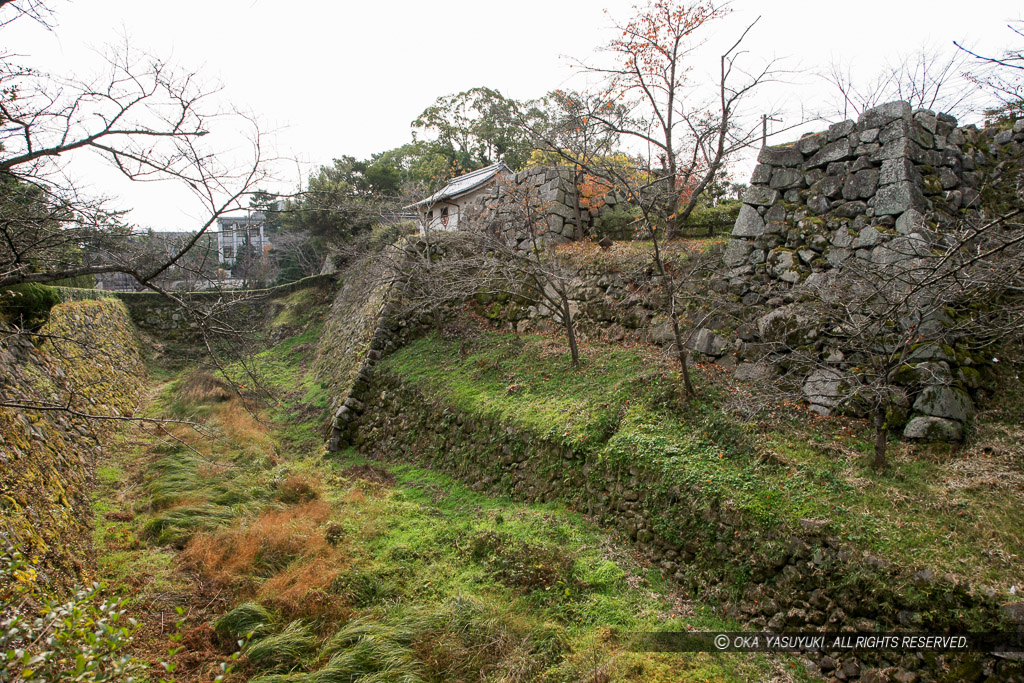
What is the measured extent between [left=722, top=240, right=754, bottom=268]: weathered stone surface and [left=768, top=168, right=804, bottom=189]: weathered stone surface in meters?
0.85

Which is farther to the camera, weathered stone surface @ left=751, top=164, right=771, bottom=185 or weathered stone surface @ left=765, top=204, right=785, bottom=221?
weathered stone surface @ left=751, top=164, right=771, bottom=185

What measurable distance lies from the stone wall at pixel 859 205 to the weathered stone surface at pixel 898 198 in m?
0.01

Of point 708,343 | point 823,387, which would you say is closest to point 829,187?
point 708,343

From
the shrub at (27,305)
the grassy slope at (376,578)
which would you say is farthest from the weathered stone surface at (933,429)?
the shrub at (27,305)

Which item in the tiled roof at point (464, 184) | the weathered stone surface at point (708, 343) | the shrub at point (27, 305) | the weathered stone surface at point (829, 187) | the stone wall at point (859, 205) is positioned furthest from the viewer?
the tiled roof at point (464, 184)

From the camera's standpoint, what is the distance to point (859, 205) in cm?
614

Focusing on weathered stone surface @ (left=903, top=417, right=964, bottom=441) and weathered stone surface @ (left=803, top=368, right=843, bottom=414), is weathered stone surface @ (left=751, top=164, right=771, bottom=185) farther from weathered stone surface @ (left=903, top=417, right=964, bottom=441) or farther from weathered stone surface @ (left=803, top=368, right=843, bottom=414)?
weathered stone surface @ (left=903, top=417, right=964, bottom=441)

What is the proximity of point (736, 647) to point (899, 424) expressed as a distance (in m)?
2.81

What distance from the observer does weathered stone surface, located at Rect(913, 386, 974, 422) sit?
190 inches

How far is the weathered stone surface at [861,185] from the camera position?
6066 millimetres

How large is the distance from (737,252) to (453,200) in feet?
31.2

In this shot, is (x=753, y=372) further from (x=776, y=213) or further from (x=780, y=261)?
(x=776, y=213)

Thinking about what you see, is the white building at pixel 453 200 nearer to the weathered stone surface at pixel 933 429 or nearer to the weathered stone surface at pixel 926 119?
the weathered stone surface at pixel 926 119

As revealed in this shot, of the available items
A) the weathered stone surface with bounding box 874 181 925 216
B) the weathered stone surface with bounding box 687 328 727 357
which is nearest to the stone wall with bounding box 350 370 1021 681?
the weathered stone surface with bounding box 687 328 727 357
